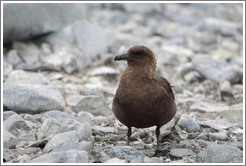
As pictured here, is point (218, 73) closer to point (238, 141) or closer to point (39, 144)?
point (238, 141)

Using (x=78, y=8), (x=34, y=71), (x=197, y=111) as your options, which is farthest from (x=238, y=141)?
(x=78, y=8)

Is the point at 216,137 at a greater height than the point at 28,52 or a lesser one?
lesser

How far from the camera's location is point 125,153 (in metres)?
5.90

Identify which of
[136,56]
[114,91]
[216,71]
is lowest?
[114,91]

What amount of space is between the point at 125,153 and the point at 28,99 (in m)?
2.40

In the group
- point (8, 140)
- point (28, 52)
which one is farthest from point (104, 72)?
point (8, 140)

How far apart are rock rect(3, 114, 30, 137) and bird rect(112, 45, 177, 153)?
133 centimetres

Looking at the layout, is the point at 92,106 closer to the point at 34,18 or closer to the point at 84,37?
the point at 34,18

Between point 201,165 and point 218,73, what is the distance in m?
5.49

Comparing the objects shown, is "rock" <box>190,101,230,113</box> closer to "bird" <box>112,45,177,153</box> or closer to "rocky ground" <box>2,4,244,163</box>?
"rocky ground" <box>2,4,244,163</box>

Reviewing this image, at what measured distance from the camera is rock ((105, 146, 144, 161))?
584cm

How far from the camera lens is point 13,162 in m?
5.51

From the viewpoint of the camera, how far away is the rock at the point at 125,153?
19.2ft

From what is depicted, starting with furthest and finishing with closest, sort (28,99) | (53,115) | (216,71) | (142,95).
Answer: (216,71), (28,99), (53,115), (142,95)
